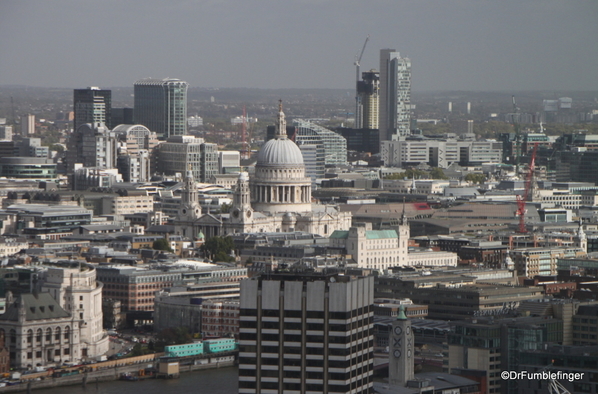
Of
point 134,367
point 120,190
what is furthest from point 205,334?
point 120,190

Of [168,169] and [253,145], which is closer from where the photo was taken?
[168,169]

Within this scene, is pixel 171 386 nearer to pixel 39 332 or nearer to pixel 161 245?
pixel 39 332

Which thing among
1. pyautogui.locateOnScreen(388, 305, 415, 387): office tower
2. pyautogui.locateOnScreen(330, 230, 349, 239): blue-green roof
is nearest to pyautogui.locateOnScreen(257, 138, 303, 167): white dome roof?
pyautogui.locateOnScreen(330, 230, 349, 239): blue-green roof

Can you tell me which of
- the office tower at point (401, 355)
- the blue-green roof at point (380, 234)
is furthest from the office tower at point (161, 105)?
the office tower at point (401, 355)

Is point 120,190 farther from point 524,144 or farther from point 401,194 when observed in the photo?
point 524,144

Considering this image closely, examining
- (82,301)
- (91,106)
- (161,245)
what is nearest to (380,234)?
(161,245)

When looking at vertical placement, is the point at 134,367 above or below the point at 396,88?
below

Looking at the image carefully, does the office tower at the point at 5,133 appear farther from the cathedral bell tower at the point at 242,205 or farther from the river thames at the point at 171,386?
the river thames at the point at 171,386
